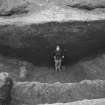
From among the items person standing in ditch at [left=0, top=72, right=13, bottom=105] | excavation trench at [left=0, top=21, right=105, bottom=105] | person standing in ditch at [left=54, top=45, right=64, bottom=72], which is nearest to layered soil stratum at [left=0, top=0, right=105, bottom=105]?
excavation trench at [left=0, top=21, right=105, bottom=105]

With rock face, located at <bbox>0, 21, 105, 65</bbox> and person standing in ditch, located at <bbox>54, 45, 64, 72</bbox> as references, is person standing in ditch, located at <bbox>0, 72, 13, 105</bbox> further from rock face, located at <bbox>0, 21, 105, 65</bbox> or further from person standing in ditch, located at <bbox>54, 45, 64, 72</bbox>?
person standing in ditch, located at <bbox>54, 45, 64, 72</bbox>

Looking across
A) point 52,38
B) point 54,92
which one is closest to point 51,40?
point 52,38

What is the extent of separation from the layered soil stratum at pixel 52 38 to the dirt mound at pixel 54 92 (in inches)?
3.4

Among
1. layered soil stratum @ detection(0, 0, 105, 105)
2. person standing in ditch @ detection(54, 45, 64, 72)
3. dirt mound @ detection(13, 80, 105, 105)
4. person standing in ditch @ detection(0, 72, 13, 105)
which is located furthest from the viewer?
person standing in ditch @ detection(54, 45, 64, 72)

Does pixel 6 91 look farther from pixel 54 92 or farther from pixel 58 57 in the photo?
pixel 58 57

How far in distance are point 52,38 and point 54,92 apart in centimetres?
143

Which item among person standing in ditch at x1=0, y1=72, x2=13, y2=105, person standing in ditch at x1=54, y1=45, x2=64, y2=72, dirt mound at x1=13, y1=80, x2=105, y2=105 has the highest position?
person standing in ditch at x1=0, y1=72, x2=13, y2=105

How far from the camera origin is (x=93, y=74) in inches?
218

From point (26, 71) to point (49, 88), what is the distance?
134 centimetres

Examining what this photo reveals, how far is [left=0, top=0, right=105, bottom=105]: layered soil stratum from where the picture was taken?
5.14 m

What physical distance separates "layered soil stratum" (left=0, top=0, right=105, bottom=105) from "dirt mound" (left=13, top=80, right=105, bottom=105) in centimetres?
9

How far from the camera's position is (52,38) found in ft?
17.6

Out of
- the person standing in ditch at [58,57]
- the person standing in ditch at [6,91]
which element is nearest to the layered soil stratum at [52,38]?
the person standing in ditch at [58,57]

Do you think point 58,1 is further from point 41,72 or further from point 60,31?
point 41,72
